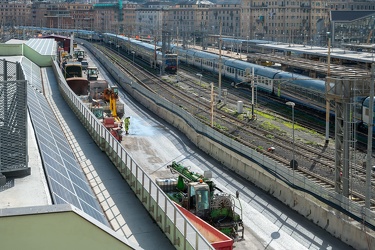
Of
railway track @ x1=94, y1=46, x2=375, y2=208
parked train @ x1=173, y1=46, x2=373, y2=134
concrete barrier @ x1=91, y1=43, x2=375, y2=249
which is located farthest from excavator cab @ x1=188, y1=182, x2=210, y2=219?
parked train @ x1=173, y1=46, x2=373, y2=134

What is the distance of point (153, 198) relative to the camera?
1647cm

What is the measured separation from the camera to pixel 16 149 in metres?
14.2

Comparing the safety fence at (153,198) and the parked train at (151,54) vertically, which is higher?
the parked train at (151,54)

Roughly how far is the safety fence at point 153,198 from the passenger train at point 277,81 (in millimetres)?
9412

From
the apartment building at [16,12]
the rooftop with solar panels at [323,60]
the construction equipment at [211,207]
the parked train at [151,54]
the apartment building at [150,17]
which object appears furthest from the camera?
the apartment building at [16,12]

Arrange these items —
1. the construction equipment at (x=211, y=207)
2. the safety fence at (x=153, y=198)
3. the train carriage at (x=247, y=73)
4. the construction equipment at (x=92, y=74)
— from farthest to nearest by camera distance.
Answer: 1. the construction equipment at (x=92, y=74)
2. the train carriage at (x=247, y=73)
3. the construction equipment at (x=211, y=207)
4. the safety fence at (x=153, y=198)

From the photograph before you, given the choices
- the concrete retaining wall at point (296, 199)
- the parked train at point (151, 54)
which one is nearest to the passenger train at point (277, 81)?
the parked train at point (151, 54)

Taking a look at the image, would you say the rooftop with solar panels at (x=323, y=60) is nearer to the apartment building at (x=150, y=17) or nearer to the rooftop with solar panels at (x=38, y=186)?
the rooftop with solar panels at (x=38, y=186)

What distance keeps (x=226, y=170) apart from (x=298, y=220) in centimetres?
797

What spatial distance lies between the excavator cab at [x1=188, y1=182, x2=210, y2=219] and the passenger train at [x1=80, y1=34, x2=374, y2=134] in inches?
264

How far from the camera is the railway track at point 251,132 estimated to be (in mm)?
28516

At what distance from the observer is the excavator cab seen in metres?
21.9

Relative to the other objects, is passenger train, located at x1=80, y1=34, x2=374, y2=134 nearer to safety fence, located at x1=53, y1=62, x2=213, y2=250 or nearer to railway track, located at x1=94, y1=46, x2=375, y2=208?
railway track, located at x1=94, y1=46, x2=375, y2=208

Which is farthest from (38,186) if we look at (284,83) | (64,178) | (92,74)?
(92,74)
